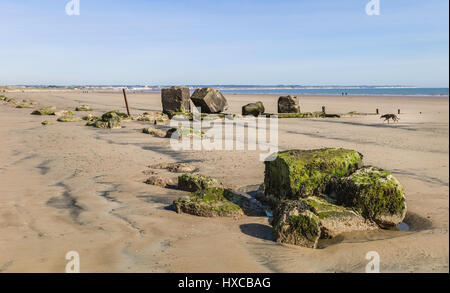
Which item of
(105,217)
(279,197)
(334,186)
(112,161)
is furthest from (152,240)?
(112,161)

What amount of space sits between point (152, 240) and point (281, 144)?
928 centimetres

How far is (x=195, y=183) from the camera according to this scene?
25.3 feet

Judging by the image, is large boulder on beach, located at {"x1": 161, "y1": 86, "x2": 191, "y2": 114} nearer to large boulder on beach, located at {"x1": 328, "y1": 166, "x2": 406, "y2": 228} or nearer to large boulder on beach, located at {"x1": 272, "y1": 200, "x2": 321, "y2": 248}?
large boulder on beach, located at {"x1": 328, "y1": 166, "x2": 406, "y2": 228}

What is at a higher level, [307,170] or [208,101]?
[208,101]

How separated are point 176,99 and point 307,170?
2062 cm

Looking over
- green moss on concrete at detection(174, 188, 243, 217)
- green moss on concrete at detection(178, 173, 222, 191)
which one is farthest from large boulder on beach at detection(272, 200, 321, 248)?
green moss on concrete at detection(178, 173, 222, 191)

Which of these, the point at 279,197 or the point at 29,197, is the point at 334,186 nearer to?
the point at 279,197

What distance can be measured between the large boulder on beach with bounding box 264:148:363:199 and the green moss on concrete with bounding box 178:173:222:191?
1.44 meters

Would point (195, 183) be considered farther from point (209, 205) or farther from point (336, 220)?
point (336, 220)

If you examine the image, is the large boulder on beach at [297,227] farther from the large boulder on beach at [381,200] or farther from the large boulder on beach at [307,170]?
the large boulder on beach at [307,170]

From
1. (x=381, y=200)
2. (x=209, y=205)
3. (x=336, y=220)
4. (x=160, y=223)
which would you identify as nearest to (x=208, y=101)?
(x=209, y=205)

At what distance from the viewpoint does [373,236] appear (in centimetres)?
542

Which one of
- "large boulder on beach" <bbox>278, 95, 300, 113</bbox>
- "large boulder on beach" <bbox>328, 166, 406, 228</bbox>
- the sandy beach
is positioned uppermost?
"large boulder on beach" <bbox>278, 95, 300, 113</bbox>

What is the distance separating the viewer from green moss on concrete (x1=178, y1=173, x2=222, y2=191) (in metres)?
7.67
